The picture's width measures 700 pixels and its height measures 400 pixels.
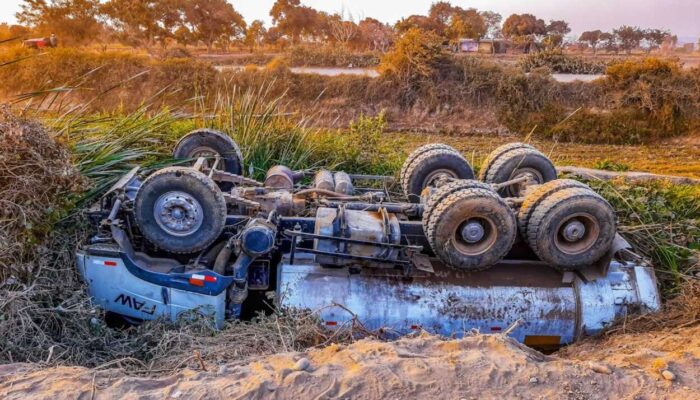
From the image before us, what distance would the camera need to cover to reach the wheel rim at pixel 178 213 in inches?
170

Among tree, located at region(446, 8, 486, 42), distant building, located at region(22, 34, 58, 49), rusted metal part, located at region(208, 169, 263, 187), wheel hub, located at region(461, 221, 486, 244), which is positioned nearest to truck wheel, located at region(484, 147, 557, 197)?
wheel hub, located at region(461, 221, 486, 244)

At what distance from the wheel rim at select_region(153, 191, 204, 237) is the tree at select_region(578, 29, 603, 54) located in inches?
1528

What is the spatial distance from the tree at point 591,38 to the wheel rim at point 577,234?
37206 mm

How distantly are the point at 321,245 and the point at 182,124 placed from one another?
495 cm

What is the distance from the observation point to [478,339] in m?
3.52

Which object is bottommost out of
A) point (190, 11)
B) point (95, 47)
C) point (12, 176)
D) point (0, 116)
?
point (12, 176)

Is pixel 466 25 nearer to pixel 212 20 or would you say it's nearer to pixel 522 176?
pixel 212 20

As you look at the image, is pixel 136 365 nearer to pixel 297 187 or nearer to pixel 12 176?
pixel 12 176

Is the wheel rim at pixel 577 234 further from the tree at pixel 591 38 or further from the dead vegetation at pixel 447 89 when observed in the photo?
the tree at pixel 591 38

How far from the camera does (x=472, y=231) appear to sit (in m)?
4.36

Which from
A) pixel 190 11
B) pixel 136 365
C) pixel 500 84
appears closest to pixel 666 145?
pixel 500 84

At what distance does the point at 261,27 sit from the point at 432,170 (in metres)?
31.0

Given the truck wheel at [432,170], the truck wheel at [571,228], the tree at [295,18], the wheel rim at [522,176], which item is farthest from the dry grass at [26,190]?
the tree at [295,18]

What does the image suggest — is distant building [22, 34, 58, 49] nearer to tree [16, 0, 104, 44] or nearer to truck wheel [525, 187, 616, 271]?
truck wheel [525, 187, 616, 271]
